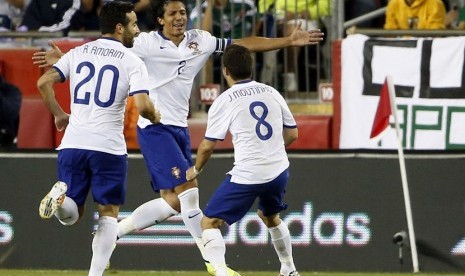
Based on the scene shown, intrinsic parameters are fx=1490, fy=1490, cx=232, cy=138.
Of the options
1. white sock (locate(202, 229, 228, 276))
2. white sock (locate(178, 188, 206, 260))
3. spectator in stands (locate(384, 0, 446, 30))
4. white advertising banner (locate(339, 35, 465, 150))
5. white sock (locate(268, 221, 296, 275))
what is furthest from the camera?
spectator in stands (locate(384, 0, 446, 30))

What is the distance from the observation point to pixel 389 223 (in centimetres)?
1363

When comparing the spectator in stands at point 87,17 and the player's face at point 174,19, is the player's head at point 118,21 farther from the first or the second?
the spectator in stands at point 87,17

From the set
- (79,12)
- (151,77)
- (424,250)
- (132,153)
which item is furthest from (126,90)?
(79,12)

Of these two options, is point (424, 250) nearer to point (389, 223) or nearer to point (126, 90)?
point (389, 223)

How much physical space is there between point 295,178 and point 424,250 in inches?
53.1

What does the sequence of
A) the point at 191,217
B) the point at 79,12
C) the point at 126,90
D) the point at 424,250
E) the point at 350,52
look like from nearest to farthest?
1. the point at 126,90
2. the point at 191,217
3. the point at 424,250
4. the point at 350,52
5. the point at 79,12

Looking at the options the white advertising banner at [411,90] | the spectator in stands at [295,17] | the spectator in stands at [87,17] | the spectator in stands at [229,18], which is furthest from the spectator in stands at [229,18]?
the spectator in stands at [87,17]

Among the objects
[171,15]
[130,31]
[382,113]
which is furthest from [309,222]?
[130,31]

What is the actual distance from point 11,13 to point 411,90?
4914 mm

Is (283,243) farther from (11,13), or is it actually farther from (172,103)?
(11,13)

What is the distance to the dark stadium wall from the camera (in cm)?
1357

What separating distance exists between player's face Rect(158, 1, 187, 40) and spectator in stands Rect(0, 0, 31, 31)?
436cm

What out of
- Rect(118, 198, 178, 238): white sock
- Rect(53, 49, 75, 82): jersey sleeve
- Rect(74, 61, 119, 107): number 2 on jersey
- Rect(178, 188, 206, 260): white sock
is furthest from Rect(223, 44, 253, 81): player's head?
Rect(118, 198, 178, 238): white sock

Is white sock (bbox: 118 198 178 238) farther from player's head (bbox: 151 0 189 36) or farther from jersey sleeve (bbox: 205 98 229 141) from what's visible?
jersey sleeve (bbox: 205 98 229 141)
